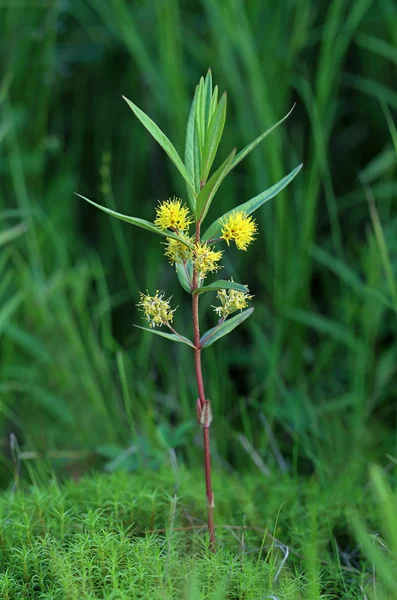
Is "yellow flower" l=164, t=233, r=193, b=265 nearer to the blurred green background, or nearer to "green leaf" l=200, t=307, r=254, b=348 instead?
"green leaf" l=200, t=307, r=254, b=348

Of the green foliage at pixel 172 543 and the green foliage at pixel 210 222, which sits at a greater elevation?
the green foliage at pixel 210 222

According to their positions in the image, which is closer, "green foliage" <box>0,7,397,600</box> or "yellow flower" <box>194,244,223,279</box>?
"yellow flower" <box>194,244,223,279</box>

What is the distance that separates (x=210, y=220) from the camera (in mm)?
2453

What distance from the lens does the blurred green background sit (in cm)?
197

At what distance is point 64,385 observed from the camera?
2164 millimetres

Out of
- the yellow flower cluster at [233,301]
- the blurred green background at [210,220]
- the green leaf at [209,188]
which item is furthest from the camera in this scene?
the blurred green background at [210,220]

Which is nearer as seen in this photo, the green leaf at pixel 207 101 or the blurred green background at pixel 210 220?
the green leaf at pixel 207 101

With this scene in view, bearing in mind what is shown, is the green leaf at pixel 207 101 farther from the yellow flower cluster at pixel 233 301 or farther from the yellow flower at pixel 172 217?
the yellow flower cluster at pixel 233 301

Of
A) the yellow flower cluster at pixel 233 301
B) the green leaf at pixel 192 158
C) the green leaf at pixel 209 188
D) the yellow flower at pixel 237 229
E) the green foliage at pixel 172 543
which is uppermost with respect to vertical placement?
the green leaf at pixel 192 158

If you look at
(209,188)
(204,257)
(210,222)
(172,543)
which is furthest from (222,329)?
(210,222)

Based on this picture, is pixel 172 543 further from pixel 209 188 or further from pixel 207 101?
pixel 207 101

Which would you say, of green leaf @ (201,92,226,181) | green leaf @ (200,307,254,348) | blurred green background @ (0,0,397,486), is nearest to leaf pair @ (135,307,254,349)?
green leaf @ (200,307,254,348)

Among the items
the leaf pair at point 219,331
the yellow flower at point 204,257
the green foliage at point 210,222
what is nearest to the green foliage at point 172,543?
the green foliage at point 210,222

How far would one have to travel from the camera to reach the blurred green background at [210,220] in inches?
77.4
